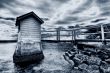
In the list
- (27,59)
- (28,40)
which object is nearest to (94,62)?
(27,59)

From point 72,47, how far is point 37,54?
13.0 ft

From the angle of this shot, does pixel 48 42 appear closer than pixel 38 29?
No

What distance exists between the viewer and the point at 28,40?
32.0 ft

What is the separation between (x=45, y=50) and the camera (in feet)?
38.3

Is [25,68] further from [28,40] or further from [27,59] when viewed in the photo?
[28,40]

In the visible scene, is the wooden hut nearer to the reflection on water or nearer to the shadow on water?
the shadow on water

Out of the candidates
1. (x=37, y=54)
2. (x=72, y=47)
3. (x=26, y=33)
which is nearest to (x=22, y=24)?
(x=26, y=33)

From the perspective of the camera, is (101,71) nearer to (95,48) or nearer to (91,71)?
(91,71)

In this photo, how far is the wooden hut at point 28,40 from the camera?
9277 mm

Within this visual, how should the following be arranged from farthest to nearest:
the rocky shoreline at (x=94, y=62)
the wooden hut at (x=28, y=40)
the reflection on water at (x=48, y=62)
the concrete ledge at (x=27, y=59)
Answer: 1. the wooden hut at (x=28, y=40)
2. the concrete ledge at (x=27, y=59)
3. the reflection on water at (x=48, y=62)
4. the rocky shoreline at (x=94, y=62)

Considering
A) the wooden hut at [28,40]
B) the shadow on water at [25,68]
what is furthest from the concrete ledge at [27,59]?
the shadow on water at [25,68]

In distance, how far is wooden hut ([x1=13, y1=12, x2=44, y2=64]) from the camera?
928 cm

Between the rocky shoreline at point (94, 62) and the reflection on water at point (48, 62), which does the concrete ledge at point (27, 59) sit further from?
the rocky shoreline at point (94, 62)

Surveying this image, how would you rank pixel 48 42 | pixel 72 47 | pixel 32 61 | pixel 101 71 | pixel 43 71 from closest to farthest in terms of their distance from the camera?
pixel 101 71 < pixel 43 71 < pixel 32 61 < pixel 72 47 < pixel 48 42
